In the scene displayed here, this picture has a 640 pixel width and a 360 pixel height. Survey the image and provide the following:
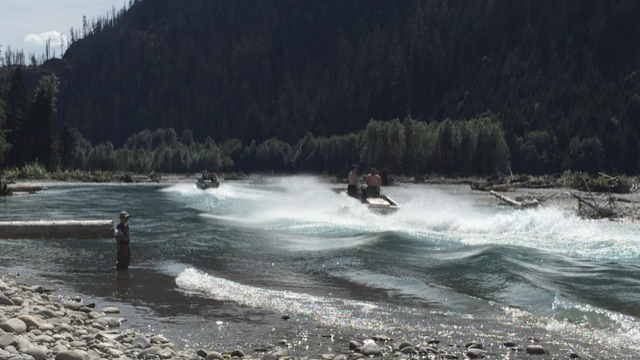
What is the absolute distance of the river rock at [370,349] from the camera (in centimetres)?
1041

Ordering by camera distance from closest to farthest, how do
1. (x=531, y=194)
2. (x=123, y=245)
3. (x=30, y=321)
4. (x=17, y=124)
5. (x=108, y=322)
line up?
1. (x=30, y=321)
2. (x=108, y=322)
3. (x=123, y=245)
4. (x=531, y=194)
5. (x=17, y=124)

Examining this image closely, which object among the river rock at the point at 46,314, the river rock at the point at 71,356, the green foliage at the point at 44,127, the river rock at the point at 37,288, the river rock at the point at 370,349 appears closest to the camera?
the river rock at the point at 71,356

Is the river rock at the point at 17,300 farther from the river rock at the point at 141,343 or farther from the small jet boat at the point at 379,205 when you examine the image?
the small jet boat at the point at 379,205

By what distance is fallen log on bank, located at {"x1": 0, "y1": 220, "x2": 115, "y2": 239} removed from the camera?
18.5 m

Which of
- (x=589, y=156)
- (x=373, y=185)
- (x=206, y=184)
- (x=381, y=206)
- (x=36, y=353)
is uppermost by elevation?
(x=589, y=156)

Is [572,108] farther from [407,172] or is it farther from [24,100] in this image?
[24,100]

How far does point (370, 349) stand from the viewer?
10461 mm

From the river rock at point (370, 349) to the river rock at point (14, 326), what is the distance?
5560mm

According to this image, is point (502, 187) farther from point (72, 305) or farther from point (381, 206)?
point (72, 305)

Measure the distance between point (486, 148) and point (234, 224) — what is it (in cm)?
10456

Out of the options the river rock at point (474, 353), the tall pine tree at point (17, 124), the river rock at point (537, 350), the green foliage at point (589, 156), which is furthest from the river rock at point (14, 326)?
the green foliage at point (589, 156)

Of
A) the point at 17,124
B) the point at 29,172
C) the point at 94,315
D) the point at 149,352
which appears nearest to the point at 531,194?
the point at 94,315

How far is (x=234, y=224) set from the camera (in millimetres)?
33281

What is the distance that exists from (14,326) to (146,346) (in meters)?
2.14
